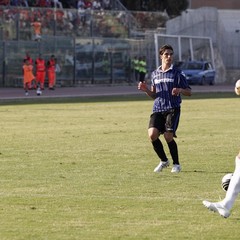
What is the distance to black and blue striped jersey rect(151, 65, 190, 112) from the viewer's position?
53.1 feet

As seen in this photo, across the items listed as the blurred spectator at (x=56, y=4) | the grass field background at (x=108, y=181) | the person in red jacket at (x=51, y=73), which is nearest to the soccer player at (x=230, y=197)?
the grass field background at (x=108, y=181)

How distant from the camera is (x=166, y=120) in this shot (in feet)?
53.3

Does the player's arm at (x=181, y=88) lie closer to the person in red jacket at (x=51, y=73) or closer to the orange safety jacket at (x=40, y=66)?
the orange safety jacket at (x=40, y=66)

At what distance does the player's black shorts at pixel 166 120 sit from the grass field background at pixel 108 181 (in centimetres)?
71

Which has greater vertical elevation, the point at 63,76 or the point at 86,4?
the point at 86,4

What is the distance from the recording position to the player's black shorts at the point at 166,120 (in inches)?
635

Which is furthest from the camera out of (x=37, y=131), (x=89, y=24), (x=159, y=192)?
(x=89, y=24)

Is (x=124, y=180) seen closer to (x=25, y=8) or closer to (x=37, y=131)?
(x=37, y=131)

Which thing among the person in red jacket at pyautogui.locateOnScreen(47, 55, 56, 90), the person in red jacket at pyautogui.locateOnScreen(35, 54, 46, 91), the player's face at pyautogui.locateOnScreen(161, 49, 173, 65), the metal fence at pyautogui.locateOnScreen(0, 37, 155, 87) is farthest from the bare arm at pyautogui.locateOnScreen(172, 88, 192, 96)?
the metal fence at pyautogui.locateOnScreen(0, 37, 155, 87)

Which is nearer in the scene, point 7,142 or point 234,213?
point 234,213

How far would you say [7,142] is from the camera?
2112 cm

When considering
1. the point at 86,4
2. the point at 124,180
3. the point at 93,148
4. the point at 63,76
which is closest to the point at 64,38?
the point at 63,76

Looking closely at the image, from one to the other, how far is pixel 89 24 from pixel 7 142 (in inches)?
1532

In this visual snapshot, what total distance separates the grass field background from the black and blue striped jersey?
110 cm
